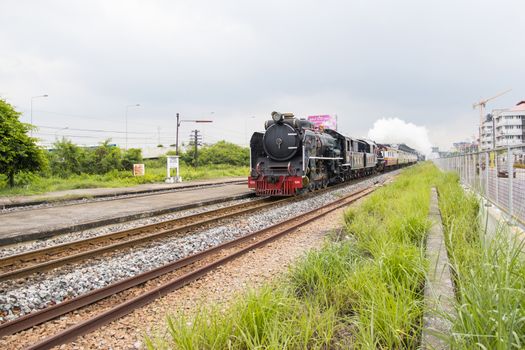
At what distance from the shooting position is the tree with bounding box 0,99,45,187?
16.7 m

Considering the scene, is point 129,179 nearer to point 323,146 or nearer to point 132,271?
point 323,146

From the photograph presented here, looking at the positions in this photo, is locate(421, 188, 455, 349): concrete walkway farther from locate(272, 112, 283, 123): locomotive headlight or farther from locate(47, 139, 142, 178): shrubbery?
locate(47, 139, 142, 178): shrubbery

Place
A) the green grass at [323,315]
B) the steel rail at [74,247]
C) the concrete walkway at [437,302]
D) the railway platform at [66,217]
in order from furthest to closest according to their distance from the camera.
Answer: the railway platform at [66,217], the steel rail at [74,247], the green grass at [323,315], the concrete walkway at [437,302]

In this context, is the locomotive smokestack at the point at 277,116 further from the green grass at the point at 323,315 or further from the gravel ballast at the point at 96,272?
the green grass at the point at 323,315

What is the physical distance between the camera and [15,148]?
56.3 feet

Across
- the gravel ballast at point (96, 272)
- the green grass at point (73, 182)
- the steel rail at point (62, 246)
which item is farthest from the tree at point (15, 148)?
the gravel ballast at point (96, 272)

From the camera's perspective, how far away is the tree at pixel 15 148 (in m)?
16.7

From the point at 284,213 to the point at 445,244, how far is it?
21.5ft

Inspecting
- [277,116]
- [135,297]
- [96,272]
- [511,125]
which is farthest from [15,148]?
[511,125]

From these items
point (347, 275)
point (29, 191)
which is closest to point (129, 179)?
point (29, 191)

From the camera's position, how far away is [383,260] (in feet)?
13.1

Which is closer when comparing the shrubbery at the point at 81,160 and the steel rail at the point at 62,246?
the steel rail at the point at 62,246

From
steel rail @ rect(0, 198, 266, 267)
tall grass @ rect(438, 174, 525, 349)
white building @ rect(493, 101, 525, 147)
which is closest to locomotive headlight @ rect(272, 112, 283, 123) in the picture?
steel rail @ rect(0, 198, 266, 267)

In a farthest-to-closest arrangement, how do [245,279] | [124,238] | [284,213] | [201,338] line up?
[284,213] → [124,238] → [245,279] → [201,338]
